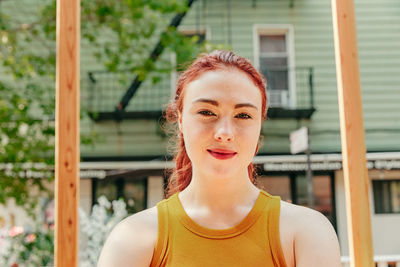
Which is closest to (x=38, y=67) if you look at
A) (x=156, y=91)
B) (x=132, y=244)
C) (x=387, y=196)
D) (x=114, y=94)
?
(x=114, y=94)

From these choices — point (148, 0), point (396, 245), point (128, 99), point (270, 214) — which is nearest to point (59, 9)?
point (270, 214)

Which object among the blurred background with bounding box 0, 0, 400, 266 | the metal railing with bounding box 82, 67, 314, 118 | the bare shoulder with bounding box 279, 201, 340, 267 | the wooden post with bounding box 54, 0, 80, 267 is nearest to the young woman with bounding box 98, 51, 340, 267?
the bare shoulder with bounding box 279, 201, 340, 267

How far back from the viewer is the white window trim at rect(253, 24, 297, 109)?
25.6 ft

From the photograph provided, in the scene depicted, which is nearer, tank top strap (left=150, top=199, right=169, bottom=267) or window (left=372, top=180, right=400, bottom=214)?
tank top strap (left=150, top=199, right=169, bottom=267)

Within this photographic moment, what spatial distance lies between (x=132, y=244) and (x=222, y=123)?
412mm

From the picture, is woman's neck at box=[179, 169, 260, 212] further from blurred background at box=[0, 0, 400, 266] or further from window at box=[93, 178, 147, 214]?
window at box=[93, 178, 147, 214]

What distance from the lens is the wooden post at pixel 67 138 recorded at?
4.23 ft

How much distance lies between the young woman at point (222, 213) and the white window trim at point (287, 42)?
661cm

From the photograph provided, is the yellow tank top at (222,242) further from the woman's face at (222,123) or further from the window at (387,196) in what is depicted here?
the window at (387,196)

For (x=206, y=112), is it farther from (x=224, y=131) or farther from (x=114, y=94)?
(x=114, y=94)

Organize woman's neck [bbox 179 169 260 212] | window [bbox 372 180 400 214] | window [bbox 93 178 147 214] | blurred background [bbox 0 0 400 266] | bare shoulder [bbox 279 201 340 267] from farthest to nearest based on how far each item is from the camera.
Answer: window [bbox 93 178 147 214] → window [bbox 372 180 400 214] → blurred background [bbox 0 0 400 266] → woman's neck [bbox 179 169 260 212] → bare shoulder [bbox 279 201 340 267]

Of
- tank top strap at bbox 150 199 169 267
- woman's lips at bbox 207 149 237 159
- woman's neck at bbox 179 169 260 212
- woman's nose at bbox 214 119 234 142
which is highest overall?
woman's nose at bbox 214 119 234 142

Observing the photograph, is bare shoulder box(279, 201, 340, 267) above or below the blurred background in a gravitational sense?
below

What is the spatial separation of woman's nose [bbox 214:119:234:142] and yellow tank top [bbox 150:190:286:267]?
0.21m
